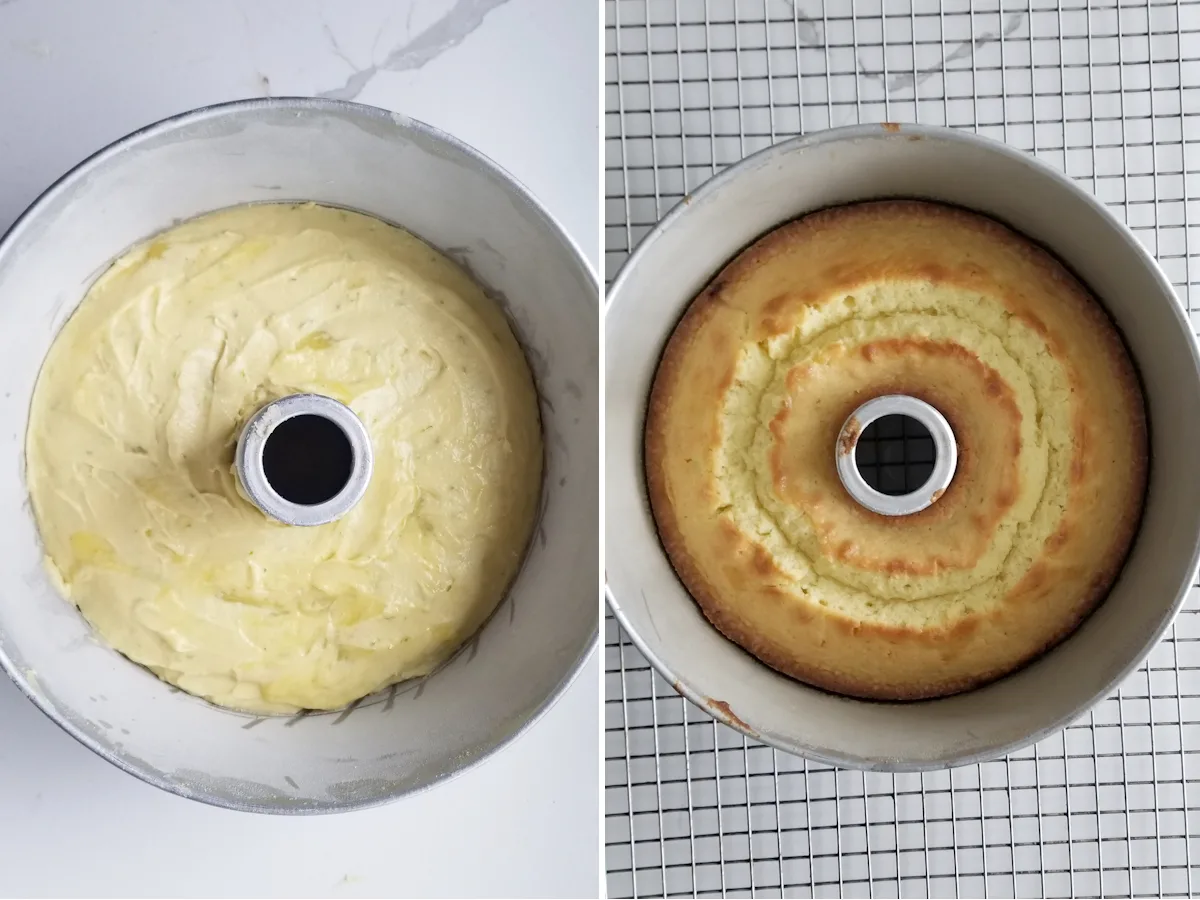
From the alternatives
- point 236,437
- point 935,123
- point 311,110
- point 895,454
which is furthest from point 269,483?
point 935,123

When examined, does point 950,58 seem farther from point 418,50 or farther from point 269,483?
point 269,483

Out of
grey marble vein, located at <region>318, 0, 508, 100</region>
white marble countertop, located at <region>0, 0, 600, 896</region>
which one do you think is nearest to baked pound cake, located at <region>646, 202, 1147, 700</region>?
white marble countertop, located at <region>0, 0, 600, 896</region>

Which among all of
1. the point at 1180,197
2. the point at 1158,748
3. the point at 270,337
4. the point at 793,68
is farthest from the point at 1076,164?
the point at 270,337

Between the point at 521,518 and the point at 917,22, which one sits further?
the point at 917,22

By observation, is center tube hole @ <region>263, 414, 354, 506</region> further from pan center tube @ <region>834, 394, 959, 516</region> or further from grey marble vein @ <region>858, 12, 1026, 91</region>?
grey marble vein @ <region>858, 12, 1026, 91</region>

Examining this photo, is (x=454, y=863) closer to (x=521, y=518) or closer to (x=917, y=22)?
(x=521, y=518)

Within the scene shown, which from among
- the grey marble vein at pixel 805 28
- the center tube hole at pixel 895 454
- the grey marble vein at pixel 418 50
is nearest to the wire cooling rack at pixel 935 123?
the grey marble vein at pixel 805 28

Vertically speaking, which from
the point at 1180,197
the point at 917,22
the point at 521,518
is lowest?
the point at 521,518
